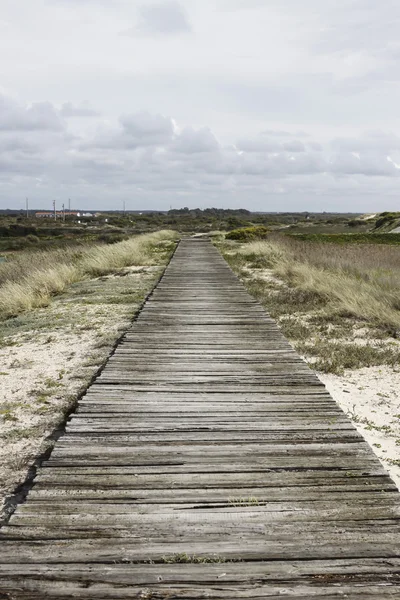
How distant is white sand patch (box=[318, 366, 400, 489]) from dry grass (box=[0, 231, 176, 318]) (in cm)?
696

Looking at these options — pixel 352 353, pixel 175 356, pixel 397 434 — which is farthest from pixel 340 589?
pixel 352 353

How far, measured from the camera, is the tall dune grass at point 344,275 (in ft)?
29.1

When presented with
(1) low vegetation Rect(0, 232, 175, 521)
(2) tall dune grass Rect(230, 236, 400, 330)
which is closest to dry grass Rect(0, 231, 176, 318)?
(1) low vegetation Rect(0, 232, 175, 521)

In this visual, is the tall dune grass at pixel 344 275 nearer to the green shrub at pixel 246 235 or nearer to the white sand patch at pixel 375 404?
the white sand patch at pixel 375 404

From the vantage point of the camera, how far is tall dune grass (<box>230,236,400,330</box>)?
8.88 meters

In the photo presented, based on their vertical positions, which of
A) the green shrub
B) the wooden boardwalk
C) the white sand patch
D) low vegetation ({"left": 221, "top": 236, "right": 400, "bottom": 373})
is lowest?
the white sand patch

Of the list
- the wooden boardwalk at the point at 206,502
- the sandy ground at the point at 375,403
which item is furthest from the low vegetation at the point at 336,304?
the wooden boardwalk at the point at 206,502

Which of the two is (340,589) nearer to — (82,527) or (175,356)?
(82,527)

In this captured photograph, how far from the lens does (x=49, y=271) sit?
13.3 metres

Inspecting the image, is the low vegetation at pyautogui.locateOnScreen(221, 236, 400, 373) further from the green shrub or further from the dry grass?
the green shrub

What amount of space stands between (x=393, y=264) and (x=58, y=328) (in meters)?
10.2

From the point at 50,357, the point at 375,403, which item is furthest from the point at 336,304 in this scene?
the point at 50,357

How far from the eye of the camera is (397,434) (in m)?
4.37

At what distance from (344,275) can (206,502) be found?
11.0 meters
